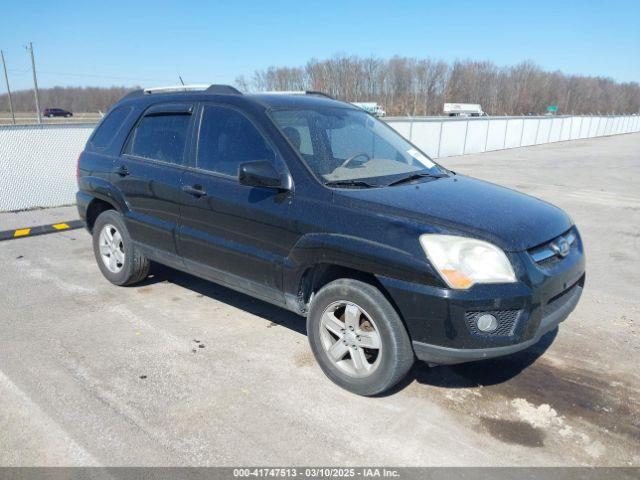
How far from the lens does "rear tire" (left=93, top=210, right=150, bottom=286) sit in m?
5.05

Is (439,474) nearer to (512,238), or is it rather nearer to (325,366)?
(325,366)

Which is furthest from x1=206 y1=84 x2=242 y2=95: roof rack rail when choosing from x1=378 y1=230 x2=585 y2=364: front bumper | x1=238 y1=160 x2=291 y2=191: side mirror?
x1=378 y1=230 x2=585 y2=364: front bumper

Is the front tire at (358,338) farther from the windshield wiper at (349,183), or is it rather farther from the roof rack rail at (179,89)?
the roof rack rail at (179,89)

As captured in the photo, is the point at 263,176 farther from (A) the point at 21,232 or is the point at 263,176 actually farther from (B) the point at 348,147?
(A) the point at 21,232

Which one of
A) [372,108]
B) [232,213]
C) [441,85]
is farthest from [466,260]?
[441,85]

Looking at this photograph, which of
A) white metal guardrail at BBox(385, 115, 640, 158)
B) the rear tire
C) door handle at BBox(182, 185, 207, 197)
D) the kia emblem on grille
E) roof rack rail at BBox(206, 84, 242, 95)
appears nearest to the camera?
the kia emblem on grille

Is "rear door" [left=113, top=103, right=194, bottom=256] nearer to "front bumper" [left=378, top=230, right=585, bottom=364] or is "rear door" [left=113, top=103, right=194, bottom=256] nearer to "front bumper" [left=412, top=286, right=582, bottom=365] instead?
"front bumper" [left=378, top=230, right=585, bottom=364]

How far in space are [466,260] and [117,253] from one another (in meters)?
3.72

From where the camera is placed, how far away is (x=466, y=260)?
2883 millimetres

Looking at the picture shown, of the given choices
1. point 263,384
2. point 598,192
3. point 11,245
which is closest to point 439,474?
point 263,384

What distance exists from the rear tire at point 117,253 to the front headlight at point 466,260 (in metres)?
3.20

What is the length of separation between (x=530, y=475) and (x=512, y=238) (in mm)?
1258

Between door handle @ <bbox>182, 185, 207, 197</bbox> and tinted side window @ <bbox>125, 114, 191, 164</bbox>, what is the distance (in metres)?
0.30

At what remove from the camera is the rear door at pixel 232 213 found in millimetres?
3627
